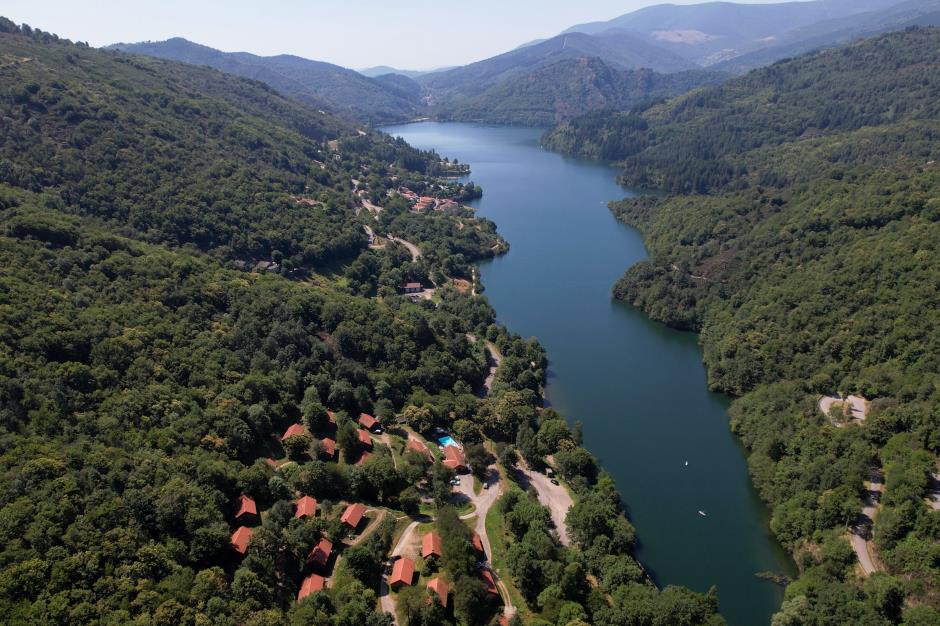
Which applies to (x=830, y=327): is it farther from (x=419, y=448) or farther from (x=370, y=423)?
(x=370, y=423)

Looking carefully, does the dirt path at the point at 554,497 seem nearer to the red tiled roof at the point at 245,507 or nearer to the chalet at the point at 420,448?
the chalet at the point at 420,448

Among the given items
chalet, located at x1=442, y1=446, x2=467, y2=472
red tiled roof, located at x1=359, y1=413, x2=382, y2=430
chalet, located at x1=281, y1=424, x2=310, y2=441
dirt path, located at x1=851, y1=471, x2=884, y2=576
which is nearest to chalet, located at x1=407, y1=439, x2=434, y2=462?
chalet, located at x1=442, y1=446, x2=467, y2=472

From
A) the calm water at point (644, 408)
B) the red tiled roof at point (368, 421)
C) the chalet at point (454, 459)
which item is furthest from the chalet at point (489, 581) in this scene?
the red tiled roof at point (368, 421)

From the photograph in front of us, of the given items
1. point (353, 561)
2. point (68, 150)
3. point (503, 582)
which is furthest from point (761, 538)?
point (68, 150)

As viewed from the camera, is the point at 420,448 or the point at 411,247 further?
the point at 411,247

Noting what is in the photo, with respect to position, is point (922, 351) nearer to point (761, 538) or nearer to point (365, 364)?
point (761, 538)

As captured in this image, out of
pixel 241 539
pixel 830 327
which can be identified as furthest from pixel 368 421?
pixel 830 327
